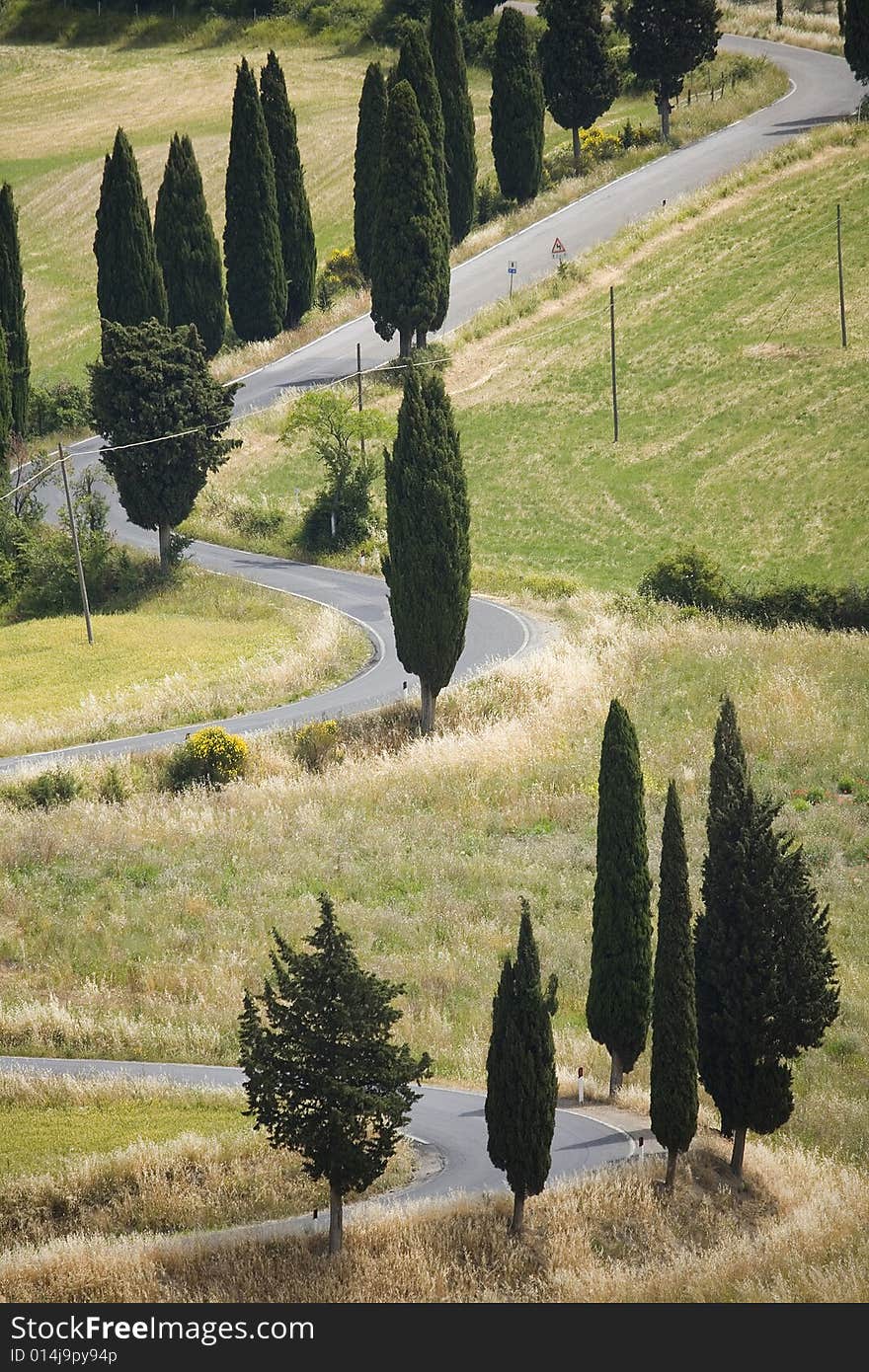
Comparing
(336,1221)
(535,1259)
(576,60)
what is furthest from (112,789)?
(576,60)

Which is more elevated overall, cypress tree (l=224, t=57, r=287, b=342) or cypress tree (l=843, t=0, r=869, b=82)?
cypress tree (l=843, t=0, r=869, b=82)

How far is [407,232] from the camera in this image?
74.2m

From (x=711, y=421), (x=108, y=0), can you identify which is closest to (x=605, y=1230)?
(x=711, y=421)

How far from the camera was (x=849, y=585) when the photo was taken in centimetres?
5366

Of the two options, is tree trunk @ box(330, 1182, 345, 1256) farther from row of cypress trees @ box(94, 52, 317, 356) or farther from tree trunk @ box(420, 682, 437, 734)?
row of cypress trees @ box(94, 52, 317, 356)

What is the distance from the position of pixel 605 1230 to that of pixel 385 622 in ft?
116

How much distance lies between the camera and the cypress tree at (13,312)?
7438 centimetres

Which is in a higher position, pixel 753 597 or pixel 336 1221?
pixel 336 1221

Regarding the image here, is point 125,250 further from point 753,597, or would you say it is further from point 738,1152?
point 738,1152

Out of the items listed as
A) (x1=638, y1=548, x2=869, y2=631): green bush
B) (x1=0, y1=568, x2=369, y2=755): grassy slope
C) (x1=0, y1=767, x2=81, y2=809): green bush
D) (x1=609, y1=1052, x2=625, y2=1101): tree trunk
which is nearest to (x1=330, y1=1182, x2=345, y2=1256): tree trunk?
(x1=609, y1=1052, x2=625, y2=1101): tree trunk

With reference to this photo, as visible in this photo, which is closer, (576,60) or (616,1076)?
(616,1076)

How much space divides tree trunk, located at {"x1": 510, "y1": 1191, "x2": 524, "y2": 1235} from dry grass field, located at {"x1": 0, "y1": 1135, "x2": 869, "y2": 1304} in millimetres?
179

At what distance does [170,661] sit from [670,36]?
54.2 metres

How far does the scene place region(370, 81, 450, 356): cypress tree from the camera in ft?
241
